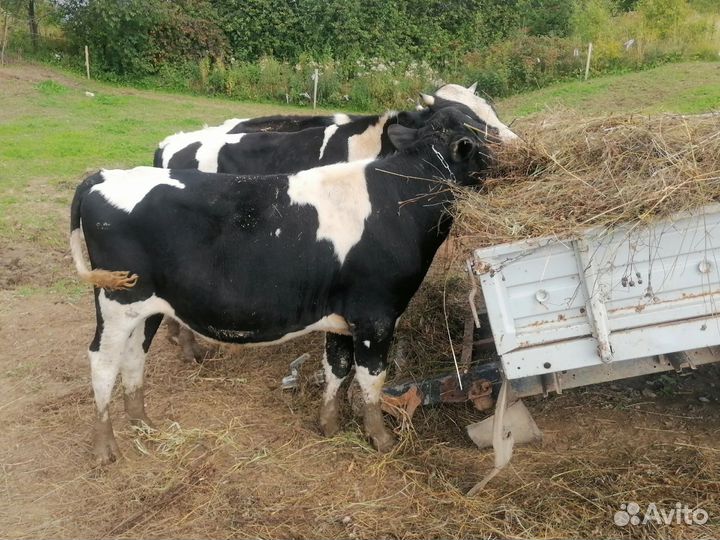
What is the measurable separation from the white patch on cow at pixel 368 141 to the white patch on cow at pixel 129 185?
8.10 feet

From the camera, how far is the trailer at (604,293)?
3900 millimetres

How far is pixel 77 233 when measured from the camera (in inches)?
195

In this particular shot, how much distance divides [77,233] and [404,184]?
2.26 m

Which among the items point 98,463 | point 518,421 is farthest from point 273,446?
point 518,421

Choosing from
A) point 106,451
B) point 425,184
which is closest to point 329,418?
point 106,451

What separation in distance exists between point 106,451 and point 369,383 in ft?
6.20

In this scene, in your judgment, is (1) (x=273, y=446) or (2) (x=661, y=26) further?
(2) (x=661, y=26)

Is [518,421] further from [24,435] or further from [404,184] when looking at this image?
[24,435]

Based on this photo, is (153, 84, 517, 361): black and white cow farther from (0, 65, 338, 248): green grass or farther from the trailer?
(0, 65, 338, 248): green grass

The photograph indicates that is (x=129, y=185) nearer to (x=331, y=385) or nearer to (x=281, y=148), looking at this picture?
(x=331, y=385)

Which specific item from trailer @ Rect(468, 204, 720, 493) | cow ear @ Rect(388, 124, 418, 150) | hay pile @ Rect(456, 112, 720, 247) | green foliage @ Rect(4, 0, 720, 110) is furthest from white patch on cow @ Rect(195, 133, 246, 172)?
green foliage @ Rect(4, 0, 720, 110)

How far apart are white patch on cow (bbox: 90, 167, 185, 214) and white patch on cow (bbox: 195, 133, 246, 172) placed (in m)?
2.29

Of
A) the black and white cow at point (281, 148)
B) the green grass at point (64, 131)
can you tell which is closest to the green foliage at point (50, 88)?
the green grass at point (64, 131)

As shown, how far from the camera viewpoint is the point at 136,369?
211 inches
